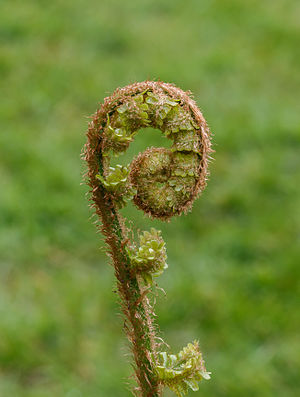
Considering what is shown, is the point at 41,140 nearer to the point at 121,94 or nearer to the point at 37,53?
the point at 37,53

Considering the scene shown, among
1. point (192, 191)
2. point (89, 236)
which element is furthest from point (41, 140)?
point (192, 191)

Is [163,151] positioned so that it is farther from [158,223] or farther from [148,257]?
[158,223]

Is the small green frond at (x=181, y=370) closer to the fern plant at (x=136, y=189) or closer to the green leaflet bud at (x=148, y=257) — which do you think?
the fern plant at (x=136, y=189)

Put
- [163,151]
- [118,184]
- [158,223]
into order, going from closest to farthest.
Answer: [118,184] < [163,151] < [158,223]

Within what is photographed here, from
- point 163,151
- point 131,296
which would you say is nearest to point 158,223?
point 163,151

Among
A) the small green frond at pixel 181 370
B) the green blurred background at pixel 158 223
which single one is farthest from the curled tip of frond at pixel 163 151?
→ the green blurred background at pixel 158 223

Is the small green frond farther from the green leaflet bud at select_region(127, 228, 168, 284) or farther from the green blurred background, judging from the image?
the green blurred background

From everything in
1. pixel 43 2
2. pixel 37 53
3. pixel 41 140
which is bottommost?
pixel 41 140
